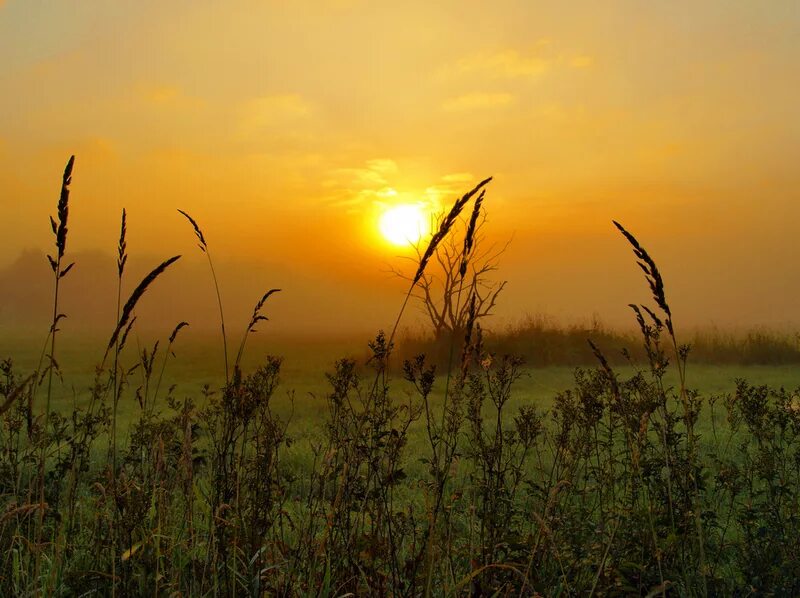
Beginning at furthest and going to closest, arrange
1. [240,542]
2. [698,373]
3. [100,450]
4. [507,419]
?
1. [698,373]
2. [507,419]
3. [100,450]
4. [240,542]

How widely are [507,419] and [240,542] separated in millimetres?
10748

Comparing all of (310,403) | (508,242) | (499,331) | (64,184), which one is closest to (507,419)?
(310,403)

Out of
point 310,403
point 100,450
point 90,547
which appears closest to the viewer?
point 90,547

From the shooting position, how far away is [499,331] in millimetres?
27406

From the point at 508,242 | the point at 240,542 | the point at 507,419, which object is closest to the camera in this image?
the point at 240,542

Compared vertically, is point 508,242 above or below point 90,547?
above

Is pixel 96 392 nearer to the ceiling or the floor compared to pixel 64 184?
nearer to the floor

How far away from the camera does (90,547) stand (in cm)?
431

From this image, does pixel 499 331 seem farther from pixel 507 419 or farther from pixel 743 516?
pixel 743 516

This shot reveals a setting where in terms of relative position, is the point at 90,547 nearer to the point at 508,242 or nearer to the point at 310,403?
the point at 310,403

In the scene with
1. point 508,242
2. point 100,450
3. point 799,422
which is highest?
point 508,242

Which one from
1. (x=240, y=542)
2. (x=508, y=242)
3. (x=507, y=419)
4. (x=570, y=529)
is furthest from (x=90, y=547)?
(x=508, y=242)

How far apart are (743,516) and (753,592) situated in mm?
958

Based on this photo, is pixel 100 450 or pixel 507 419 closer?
pixel 100 450
